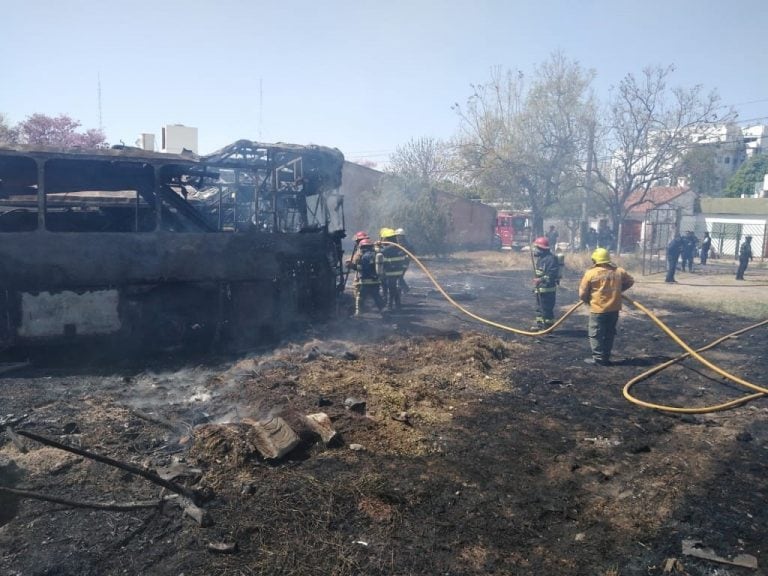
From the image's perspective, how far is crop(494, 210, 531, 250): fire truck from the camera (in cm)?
3600

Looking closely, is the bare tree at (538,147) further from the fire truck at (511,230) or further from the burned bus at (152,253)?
the burned bus at (152,253)

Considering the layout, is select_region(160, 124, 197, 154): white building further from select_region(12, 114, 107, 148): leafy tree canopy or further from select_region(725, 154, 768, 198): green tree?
select_region(725, 154, 768, 198): green tree

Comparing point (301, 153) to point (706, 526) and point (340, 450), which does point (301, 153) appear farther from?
point (706, 526)

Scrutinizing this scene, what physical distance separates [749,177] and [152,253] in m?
64.8

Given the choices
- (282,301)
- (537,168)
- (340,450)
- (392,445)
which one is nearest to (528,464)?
(392,445)

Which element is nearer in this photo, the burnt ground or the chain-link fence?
the burnt ground

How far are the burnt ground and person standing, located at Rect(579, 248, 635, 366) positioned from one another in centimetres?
45

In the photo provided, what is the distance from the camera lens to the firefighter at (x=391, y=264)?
38.9 feet

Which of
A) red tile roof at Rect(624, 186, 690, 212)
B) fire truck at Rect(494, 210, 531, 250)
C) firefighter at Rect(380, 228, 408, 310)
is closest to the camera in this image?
firefighter at Rect(380, 228, 408, 310)

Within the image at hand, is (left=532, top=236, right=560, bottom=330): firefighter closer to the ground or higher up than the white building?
closer to the ground

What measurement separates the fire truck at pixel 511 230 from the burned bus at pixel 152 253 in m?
27.3

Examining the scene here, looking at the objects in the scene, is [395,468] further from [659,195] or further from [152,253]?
[659,195]

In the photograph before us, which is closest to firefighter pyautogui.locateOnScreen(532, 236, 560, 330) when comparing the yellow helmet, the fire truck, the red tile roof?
the yellow helmet

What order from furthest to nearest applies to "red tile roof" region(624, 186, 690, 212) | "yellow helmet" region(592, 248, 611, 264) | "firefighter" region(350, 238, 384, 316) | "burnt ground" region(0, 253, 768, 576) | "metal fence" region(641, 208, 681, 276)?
1. "red tile roof" region(624, 186, 690, 212)
2. "metal fence" region(641, 208, 681, 276)
3. "firefighter" region(350, 238, 384, 316)
4. "yellow helmet" region(592, 248, 611, 264)
5. "burnt ground" region(0, 253, 768, 576)
